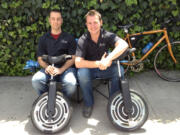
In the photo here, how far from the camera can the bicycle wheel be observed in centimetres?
384

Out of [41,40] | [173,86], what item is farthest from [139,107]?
[41,40]

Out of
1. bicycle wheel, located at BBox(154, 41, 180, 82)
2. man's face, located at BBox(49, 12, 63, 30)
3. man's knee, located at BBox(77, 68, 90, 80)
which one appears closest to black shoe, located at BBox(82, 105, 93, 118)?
man's knee, located at BBox(77, 68, 90, 80)

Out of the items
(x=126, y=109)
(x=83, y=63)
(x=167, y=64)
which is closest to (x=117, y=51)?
(x=83, y=63)

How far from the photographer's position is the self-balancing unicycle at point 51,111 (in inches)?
101

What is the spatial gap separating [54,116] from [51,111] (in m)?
0.11

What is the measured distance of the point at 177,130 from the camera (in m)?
2.58

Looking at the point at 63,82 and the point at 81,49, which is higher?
the point at 81,49

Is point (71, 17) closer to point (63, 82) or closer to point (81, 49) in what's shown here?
point (81, 49)

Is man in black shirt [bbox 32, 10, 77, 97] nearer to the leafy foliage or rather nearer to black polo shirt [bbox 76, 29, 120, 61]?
black polo shirt [bbox 76, 29, 120, 61]

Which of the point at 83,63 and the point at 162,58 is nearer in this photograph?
the point at 83,63

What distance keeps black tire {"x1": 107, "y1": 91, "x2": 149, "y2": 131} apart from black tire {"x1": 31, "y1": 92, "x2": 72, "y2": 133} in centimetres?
56

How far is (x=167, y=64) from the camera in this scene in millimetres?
4027

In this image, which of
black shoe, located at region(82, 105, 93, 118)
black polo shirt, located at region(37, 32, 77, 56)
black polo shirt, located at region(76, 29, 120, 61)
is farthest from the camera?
black polo shirt, located at region(37, 32, 77, 56)

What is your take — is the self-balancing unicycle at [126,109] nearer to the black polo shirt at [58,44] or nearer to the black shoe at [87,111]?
the black shoe at [87,111]
